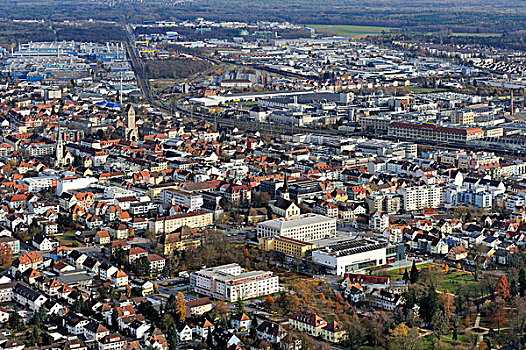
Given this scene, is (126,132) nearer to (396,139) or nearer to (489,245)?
(396,139)

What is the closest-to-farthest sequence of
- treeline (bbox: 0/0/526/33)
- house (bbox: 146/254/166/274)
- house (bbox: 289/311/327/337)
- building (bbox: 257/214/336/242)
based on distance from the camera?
house (bbox: 289/311/327/337)
house (bbox: 146/254/166/274)
building (bbox: 257/214/336/242)
treeline (bbox: 0/0/526/33)

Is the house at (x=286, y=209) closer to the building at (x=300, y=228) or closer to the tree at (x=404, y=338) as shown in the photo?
the building at (x=300, y=228)

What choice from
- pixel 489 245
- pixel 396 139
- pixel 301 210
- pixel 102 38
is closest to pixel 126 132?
pixel 396 139

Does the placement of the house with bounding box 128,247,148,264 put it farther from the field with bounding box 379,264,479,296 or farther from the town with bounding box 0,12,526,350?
the field with bounding box 379,264,479,296

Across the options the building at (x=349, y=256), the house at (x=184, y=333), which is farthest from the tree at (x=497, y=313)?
the house at (x=184, y=333)

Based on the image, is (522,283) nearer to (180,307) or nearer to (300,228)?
(300,228)

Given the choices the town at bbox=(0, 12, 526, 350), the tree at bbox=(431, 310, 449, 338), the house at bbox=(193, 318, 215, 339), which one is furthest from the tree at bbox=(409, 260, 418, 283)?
the house at bbox=(193, 318, 215, 339)

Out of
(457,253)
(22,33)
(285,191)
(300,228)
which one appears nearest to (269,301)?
(300,228)
